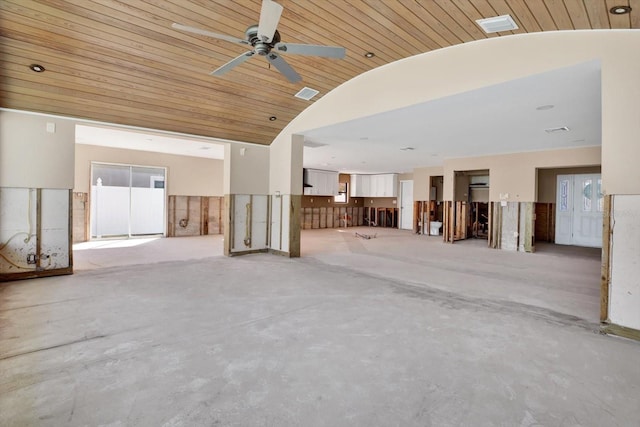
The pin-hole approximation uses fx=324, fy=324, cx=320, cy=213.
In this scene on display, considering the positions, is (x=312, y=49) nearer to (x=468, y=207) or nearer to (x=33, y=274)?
(x=33, y=274)

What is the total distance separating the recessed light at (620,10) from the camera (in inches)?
108

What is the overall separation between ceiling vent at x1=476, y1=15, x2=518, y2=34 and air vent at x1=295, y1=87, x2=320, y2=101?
2793 millimetres

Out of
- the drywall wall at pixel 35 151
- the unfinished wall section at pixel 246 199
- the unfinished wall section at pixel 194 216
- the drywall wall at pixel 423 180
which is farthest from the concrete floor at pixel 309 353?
the drywall wall at pixel 423 180

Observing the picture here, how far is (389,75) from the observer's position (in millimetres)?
4785

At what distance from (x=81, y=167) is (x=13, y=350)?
777 centimetres

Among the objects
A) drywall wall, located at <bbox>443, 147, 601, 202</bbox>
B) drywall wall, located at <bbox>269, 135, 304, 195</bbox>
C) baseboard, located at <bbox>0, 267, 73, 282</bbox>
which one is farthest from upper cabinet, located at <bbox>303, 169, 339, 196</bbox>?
baseboard, located at <bbox>0, 267, 73, 282</bbox>

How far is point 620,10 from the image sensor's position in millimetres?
2781

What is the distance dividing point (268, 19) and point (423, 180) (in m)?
10.5

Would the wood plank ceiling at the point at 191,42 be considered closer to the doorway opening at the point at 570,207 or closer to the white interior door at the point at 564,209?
the doorway opening at the point at 570,207

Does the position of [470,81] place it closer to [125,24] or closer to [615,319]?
[615,319]

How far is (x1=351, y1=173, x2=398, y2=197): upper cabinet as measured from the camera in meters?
14.3

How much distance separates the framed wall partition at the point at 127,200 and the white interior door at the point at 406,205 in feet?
31.2

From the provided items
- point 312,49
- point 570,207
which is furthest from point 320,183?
point 312,49

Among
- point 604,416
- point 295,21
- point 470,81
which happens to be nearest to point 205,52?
point 295,21
